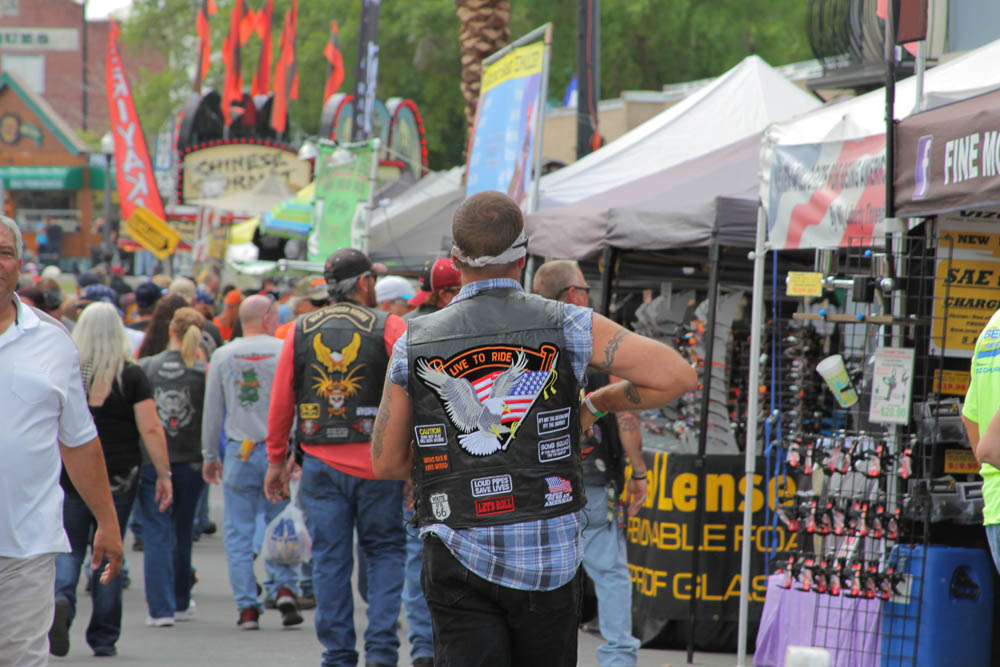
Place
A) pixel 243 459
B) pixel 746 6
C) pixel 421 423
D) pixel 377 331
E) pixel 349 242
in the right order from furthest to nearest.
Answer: pixel 746 6 → pixel 349 242 → pixel 243 459 → pixel 377 331 → pixel 421 423

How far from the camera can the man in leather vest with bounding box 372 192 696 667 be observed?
148 inches

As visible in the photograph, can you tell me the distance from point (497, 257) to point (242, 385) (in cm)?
542

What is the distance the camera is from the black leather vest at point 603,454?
6.84 meters

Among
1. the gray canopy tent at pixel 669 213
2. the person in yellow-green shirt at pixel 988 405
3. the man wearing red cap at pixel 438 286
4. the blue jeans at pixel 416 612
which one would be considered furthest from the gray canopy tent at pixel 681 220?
the person in yellow-green shirt at pixel 988 405

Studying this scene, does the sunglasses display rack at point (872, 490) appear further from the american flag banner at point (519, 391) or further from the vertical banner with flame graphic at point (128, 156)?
the vertical banner with flame graphic at point (128, 156)

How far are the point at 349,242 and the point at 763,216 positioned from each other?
7.79 m

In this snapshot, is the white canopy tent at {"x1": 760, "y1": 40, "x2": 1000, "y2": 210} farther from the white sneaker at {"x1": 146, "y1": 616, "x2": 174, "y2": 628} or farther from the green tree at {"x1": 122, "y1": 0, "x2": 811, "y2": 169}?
the green tree at {"x1": 122, "y1": 0, "x2": 811, "y2": 169}

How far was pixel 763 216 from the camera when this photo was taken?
287 inches

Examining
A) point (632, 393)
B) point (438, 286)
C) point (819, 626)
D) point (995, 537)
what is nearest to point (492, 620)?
point (632, 393)

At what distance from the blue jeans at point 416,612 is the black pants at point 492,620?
3057 millimetres

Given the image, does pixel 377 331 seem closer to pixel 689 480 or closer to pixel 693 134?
pixel 689 480

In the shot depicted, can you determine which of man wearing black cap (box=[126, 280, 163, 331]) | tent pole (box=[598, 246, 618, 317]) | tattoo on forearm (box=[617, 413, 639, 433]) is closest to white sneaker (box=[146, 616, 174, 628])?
man wearing black cap (box=[126, 280, 163, 331])

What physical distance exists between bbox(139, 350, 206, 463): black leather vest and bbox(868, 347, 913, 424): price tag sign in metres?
4.74

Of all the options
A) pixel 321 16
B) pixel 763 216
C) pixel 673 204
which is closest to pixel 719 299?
pixel 673 204
